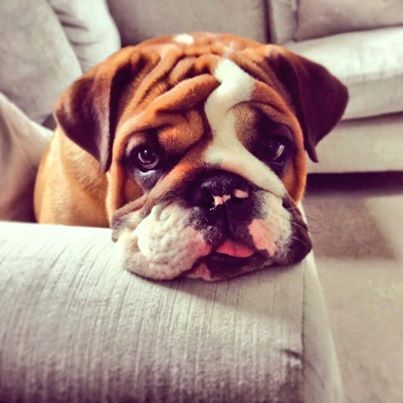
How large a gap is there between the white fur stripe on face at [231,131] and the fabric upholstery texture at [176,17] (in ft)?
4.51

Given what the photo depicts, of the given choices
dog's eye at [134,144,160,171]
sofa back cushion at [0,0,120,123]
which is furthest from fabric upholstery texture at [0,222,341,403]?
sofa back cushion at [0,0,120,123]

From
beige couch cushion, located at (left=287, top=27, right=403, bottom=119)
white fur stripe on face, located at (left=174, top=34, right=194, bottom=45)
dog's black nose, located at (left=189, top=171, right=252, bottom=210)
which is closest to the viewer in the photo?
dog's black nose, located at (left=189, top=171, right=252, bottom=210)

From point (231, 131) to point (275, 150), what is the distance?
0.31ft

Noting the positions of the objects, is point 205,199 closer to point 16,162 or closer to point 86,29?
point 16,162

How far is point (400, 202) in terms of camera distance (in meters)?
2.10

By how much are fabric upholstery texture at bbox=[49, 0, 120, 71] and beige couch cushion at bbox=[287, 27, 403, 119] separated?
0.71 metres

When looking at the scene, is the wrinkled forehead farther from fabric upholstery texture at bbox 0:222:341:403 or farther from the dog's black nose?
fabric upholstery texture at bbox 0:222:341:403

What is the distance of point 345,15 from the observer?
7.16 feet

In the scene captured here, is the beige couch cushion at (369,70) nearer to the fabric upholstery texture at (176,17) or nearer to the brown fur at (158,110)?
the fabric upholstery texture at (176,17)

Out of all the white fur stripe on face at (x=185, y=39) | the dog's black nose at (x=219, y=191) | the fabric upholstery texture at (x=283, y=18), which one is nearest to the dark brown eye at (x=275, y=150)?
the dog's black nose at (x=219, y=191)

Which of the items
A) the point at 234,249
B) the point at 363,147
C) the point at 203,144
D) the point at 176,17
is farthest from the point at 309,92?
the point at 176,17

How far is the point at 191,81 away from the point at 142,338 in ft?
1.44

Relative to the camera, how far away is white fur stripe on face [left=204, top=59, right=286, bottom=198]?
857 mm

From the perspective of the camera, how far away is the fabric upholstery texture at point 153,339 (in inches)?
22.2
